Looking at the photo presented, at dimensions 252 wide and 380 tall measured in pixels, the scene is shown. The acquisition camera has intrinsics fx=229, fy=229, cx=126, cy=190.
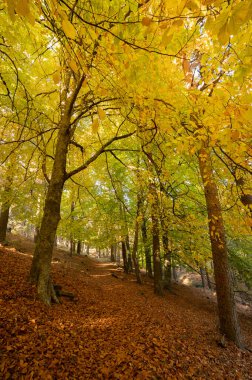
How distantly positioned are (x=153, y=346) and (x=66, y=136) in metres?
5.43

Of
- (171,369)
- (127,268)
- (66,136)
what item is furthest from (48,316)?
(127,268)

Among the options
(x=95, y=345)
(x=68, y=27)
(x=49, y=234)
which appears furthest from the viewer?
(x=49, y=234)

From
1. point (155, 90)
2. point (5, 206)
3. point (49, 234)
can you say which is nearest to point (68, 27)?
point (155, 90)

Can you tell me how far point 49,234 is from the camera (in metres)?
5.70

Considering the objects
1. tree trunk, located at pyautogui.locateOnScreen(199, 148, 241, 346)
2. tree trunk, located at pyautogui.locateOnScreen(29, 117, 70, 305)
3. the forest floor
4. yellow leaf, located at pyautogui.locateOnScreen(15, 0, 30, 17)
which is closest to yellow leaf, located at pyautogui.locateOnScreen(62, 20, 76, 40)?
yellow leaf, located at pyautogui.locateOnScreen(15, 0, 30, 17)

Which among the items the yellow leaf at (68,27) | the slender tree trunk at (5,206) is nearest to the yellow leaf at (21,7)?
the yellow leaf at (68,27)

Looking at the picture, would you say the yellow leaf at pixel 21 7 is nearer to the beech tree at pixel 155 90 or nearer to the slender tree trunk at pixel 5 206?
the beech tree at pixel 155 90

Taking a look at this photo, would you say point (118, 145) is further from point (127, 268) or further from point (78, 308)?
point (127, 268)

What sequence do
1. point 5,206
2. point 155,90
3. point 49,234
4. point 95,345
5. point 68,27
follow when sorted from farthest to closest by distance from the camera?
point 5,206 < point 49,234 < point 155,90 < point 95,345 < point 68,27

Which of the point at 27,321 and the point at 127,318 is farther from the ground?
the point at 27,321

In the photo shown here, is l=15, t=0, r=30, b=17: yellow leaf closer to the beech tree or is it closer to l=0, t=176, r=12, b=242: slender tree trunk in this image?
the beech tree

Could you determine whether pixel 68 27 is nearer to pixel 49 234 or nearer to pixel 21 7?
pixel 21 7

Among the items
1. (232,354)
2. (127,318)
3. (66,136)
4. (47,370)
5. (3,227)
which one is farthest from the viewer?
(3,227)

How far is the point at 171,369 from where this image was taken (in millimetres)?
3939
